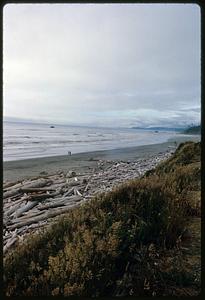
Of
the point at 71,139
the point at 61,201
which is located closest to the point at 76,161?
the point at 71,139

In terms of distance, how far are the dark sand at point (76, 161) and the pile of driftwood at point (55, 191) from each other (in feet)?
0.09

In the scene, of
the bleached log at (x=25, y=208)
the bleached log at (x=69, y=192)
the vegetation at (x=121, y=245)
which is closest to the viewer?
the vegetation at (x=121, y=245)

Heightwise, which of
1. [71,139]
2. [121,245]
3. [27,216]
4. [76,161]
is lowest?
[121,245]

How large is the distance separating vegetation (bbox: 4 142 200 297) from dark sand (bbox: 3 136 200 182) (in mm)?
103

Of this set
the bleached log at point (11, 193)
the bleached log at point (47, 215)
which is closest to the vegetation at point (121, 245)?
the bleached log at point (47, 215)

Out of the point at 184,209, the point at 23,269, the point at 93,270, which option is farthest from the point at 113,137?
the point at 23,269

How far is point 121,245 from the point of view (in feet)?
5.90

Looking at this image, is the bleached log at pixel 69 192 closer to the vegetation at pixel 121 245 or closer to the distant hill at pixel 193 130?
the vegetation at pixel 121 245

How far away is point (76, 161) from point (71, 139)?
116mm

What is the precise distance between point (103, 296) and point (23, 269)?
0.39 m

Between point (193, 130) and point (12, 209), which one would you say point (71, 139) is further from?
point (193, 130)

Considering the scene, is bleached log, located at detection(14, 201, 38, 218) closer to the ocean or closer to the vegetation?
the vegetation

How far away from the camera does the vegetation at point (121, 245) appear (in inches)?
66.4

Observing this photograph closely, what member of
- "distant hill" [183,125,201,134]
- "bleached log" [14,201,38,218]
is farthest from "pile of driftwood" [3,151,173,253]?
"distant hill" [183,125,201,134]
